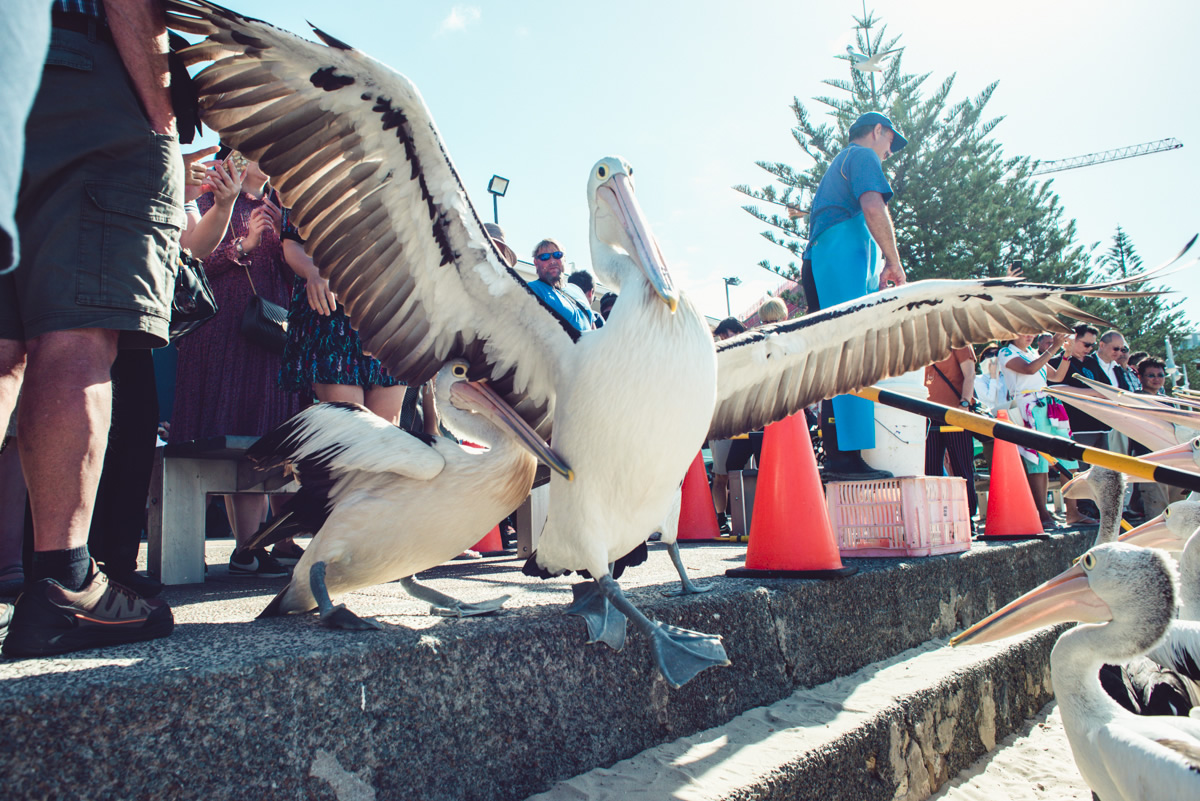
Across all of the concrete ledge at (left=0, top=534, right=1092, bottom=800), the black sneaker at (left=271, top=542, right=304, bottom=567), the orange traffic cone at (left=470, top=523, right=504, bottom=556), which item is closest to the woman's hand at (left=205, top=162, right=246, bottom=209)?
the concrete ledge at (left=0, top=534, right=1092, bottom=800)

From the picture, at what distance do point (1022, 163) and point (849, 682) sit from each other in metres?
24.8

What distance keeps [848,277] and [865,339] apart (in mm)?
1130

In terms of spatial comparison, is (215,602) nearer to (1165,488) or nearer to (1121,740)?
(1121,740)

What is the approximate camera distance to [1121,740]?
1940 millimetres

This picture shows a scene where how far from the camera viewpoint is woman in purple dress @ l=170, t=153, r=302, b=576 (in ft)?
12.4

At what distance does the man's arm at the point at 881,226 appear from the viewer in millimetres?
4262

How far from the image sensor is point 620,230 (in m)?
2.60

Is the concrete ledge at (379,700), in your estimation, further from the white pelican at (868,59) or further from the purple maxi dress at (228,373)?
the white pelican at (868,59)

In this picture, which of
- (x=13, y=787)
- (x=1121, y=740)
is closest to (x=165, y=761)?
(x=13, y=787)

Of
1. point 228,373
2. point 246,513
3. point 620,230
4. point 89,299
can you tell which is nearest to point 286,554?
point 246,513

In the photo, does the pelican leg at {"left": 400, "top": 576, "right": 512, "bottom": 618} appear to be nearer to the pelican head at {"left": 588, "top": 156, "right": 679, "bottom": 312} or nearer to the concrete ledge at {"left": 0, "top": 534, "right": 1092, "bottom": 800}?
the concrete ledge at {"left": 0, "top": 534, "right": 1092, "bottom": 800}

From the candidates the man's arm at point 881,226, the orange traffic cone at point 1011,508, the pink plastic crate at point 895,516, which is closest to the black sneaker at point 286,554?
the pink plastic crate at point 895,516

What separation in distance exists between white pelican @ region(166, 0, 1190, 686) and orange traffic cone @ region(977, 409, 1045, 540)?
3245 mm

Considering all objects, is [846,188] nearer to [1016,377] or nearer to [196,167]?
[196,167]
